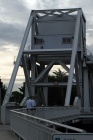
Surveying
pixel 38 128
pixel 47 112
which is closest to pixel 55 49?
pixel 47 112

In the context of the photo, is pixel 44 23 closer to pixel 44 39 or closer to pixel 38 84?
pixel 44 39

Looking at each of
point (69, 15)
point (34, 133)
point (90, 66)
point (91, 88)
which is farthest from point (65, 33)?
point (34, 133)

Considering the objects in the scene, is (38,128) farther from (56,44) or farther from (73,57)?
(56,44)

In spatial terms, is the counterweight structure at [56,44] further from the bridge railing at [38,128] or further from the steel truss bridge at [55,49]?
the bridge railing at [38,128]

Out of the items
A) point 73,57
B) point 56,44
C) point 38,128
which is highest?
point 56,44

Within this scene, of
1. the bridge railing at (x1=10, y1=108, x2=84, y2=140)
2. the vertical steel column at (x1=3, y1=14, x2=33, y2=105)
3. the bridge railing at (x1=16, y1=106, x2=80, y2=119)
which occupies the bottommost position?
the bridge railing at (x1=10, y1=108, x2=84, y2=140)

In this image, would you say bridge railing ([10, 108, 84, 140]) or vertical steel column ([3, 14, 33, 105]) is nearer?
bridge railing ([10, 108, 84, 140])

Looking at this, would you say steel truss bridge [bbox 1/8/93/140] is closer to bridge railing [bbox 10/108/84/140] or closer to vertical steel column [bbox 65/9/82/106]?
vertical steel column [bbox 65/9/82/106]

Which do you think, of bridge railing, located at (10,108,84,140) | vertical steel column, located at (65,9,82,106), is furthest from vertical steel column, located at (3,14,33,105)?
bridge railing, located at (10,108,84,140)

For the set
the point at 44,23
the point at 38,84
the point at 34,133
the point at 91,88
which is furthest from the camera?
the point at 91,88

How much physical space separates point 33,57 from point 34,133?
56.4 metres

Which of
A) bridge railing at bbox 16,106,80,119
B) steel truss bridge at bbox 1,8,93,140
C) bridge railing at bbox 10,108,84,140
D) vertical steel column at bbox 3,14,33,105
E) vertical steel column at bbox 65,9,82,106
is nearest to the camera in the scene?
bridge railing at bbox 10,108,84,140

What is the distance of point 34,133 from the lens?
13.7 meters

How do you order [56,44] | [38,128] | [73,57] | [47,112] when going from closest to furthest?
[38,128]
[47,112]
[73,57]
[56,44]
